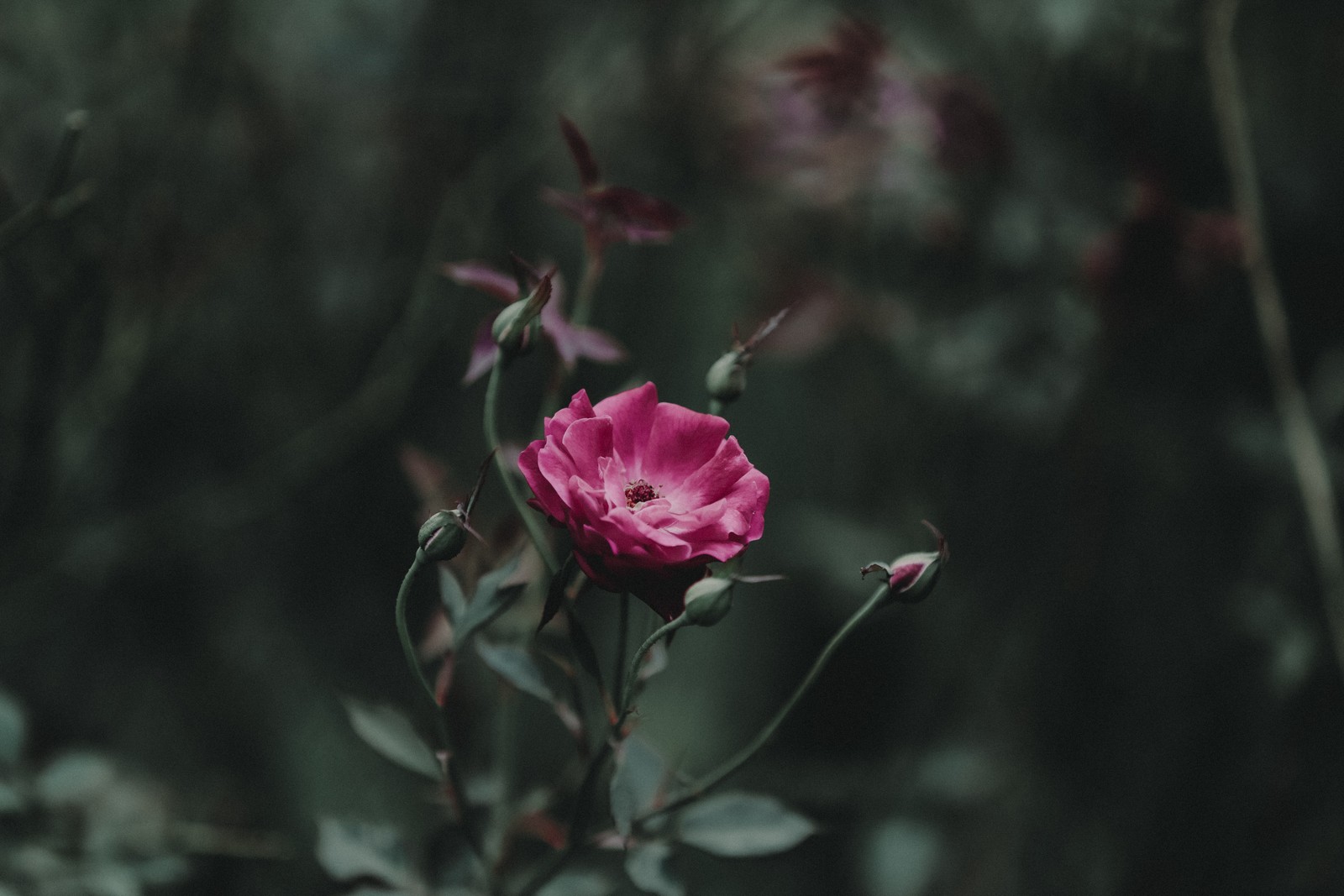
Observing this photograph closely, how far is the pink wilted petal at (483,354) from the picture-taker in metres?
0.46

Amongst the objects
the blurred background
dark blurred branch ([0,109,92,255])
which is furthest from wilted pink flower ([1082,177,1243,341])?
dark blurred branch ([0,109,92,255])

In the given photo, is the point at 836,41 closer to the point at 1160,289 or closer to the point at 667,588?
the point at 1160,289

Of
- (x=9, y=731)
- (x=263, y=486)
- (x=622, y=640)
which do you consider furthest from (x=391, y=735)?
(x=263, y=486)

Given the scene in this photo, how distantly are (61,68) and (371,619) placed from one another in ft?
2.43

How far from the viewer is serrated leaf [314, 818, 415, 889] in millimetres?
487

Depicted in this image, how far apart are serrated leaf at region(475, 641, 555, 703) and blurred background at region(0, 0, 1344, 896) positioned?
34 cm

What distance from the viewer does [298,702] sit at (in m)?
1.33

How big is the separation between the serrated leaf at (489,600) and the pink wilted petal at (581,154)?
206 mm

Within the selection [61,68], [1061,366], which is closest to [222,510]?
[61,68]

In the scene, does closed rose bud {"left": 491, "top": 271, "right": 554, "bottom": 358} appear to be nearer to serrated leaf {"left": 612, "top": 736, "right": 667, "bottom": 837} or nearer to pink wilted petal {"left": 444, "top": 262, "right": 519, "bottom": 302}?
pink wilted petal {"left": 444, "top": 262, "right": 519, "bottom": 302}

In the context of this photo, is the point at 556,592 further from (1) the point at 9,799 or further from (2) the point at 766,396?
(2) the point at 766,396

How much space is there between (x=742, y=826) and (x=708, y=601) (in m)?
0.18

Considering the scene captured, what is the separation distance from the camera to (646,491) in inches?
16.8

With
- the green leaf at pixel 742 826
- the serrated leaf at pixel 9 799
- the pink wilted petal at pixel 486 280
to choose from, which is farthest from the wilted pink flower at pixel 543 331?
the serrated leaf at pixel 9 799
